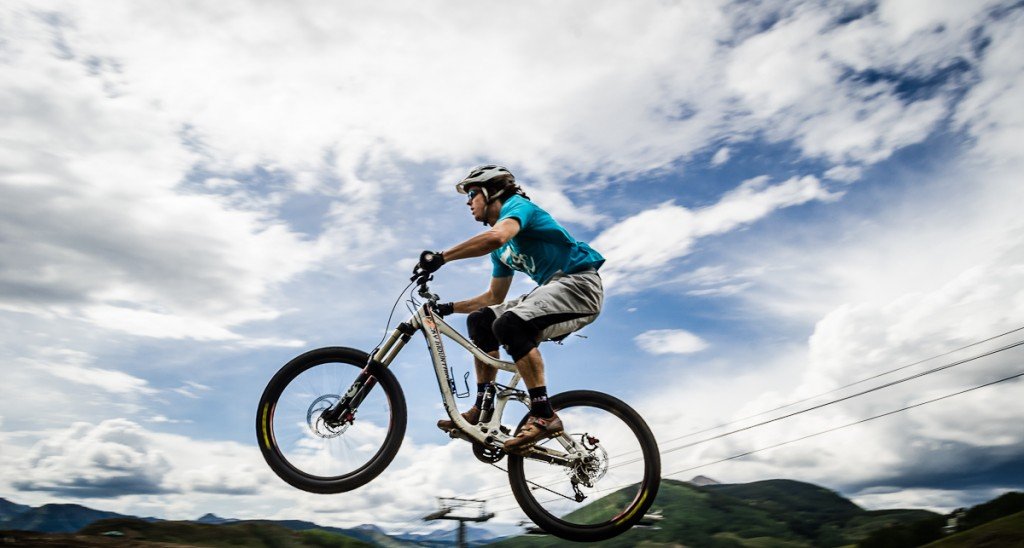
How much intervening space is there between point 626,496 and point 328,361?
118 inches

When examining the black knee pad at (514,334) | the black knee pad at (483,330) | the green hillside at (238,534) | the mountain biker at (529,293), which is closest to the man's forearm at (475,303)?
the mountain biker at (529,293)

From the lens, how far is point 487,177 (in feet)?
19.8

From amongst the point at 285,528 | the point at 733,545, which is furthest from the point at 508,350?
the point at 733,545

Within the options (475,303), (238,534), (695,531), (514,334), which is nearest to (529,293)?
(514,334)

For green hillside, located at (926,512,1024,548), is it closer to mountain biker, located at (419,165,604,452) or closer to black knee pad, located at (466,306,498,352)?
mountain biker, located at (419,165,604,452)

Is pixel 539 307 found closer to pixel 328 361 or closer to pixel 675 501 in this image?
pixel 328 361

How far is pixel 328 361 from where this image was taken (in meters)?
6.00

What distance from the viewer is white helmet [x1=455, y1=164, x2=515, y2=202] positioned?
604 cm

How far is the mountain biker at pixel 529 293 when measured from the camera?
567 centimetres

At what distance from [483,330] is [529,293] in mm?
550

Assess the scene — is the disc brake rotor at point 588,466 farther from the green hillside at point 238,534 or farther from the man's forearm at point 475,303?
the green hillside at point 238,534

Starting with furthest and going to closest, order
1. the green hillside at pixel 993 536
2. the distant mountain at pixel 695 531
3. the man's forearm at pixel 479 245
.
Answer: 1. the green hillside at pixel 993 536
2. the distant mountain at pixel 695 531
3. the man's forearm at pixel 479 245

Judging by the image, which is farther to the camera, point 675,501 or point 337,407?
point 675,501

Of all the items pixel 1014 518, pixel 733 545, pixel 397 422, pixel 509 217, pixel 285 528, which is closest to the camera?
pixel 509 217
